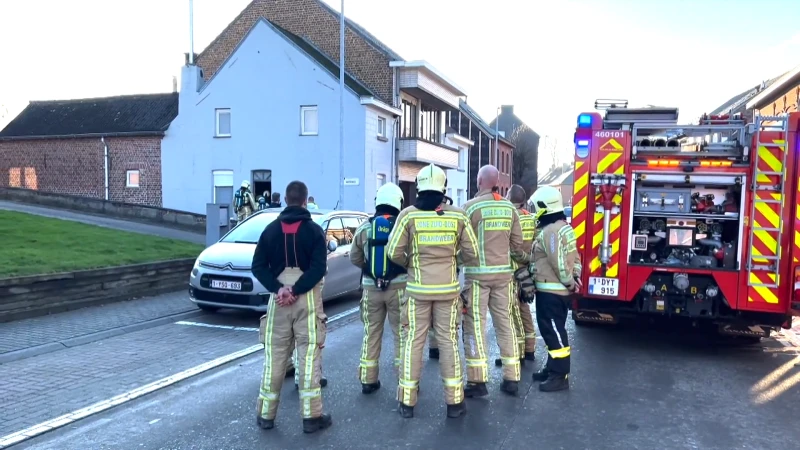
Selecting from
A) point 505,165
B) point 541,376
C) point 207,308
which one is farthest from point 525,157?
point 541,376

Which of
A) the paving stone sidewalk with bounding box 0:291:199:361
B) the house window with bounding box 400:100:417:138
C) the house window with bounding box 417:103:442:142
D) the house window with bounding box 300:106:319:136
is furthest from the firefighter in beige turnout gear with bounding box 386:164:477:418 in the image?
the house window with bounding box 417:103:442:142

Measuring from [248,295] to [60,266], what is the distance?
2.99 meters

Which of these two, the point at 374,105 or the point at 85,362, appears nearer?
the point at 85,362

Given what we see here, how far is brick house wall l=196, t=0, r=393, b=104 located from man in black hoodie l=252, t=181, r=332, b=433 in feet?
75.5

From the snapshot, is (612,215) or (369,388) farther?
(612,215)

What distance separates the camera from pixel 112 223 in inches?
742

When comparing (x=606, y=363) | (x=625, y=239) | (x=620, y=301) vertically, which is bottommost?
(x=606, y=363)

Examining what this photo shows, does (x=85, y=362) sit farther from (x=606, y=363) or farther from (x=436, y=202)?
(x=606, y=363)

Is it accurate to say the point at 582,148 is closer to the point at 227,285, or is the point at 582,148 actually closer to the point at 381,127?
the point at 227,285

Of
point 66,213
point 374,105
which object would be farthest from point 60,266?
point 374,105

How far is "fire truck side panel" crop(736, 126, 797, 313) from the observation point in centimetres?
665

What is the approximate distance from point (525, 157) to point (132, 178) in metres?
43.0

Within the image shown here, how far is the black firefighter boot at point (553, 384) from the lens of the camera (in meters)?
5.71

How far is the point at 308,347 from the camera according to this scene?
4.68 metres
